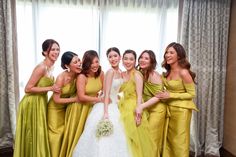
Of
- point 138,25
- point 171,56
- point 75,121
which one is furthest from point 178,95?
point 138,25

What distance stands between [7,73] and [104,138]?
1.61 meters

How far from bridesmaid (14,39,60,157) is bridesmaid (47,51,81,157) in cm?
5

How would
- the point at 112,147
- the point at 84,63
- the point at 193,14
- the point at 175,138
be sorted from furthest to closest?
the point at 193,14 < the point at 175,138 < the point at 84,63 < the point at 112,147

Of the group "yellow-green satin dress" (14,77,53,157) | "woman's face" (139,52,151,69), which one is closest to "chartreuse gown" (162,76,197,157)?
"woman's face" (139,52,151,69)

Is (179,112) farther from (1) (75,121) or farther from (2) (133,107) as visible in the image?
(1) (75,121)

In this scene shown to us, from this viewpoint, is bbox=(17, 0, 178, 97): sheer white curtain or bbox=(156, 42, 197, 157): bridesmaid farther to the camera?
bbox=(17, 0, 178, 97): sheer white curtain

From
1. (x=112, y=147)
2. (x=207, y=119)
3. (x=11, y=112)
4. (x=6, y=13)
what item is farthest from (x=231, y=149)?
(x=6, y=13)

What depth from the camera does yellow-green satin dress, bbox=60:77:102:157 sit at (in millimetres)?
2549

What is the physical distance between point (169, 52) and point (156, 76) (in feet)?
0.85

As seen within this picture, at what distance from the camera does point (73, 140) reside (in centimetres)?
256

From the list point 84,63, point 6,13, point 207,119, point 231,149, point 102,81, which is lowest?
point 231,149

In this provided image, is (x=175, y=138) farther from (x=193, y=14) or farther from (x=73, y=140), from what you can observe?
(x=193, y=14)

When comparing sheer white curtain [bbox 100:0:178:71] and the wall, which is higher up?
sheer white curtain [bbox 100:0:178:71]

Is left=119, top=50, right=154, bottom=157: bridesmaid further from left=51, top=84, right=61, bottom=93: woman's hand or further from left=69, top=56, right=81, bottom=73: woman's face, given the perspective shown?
left=51, top=84, right=61, bottom=93: woman's hand
